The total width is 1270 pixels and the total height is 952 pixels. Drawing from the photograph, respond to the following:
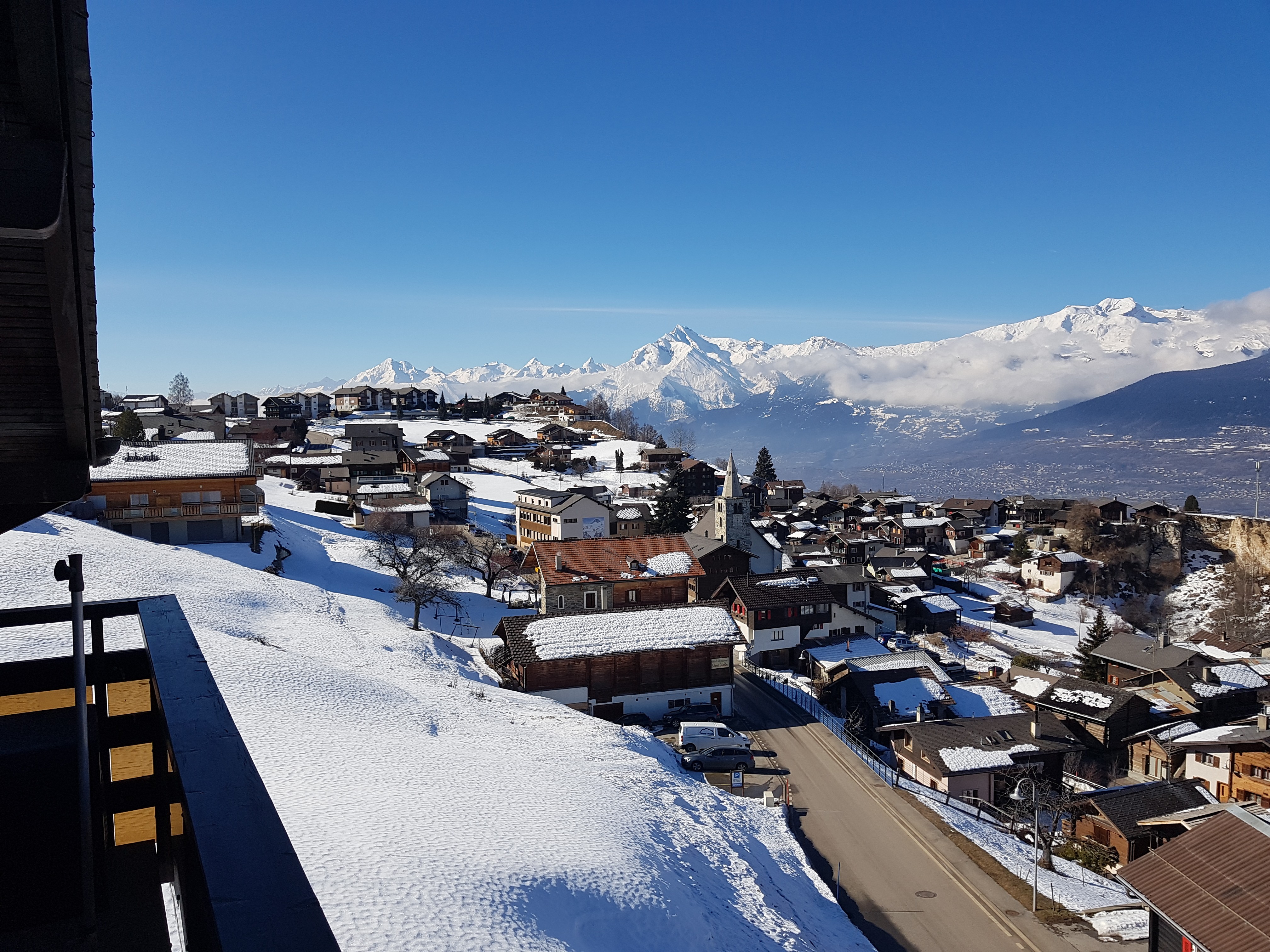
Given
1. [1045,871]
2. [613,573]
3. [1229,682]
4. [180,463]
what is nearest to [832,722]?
[1045,871]

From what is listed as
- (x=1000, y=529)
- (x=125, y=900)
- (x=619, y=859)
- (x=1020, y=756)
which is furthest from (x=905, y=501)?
(x=125, y=900)

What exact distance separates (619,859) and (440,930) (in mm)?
4730

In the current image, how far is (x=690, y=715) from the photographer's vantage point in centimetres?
2920

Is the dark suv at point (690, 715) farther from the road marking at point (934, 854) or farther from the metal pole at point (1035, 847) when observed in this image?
the metal pole at point (1035, 847)

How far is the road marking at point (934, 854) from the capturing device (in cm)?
1755

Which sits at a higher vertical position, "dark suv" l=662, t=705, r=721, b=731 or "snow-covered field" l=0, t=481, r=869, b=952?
"snow-covered field" l=0, t=481, r=869, b=952

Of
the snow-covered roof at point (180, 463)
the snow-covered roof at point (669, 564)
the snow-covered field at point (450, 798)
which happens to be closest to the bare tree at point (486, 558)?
the snow-covered roof at point (669, 564)

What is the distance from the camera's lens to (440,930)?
988 centimetres

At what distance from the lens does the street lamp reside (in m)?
18.9

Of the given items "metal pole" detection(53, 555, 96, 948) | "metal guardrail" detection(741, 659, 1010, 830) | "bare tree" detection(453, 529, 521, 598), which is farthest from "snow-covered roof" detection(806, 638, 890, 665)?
"metal pole" detection(53, 555, 96, 948)

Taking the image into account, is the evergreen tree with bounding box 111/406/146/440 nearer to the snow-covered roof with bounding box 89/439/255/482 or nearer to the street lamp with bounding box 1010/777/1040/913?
the snow-covered roof with bounding box 89/439/255/482

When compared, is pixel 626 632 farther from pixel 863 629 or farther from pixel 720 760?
pixel 863 629

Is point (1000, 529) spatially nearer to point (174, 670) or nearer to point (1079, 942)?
point (1079, 942)

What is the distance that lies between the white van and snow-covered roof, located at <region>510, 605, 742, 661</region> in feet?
15.4
